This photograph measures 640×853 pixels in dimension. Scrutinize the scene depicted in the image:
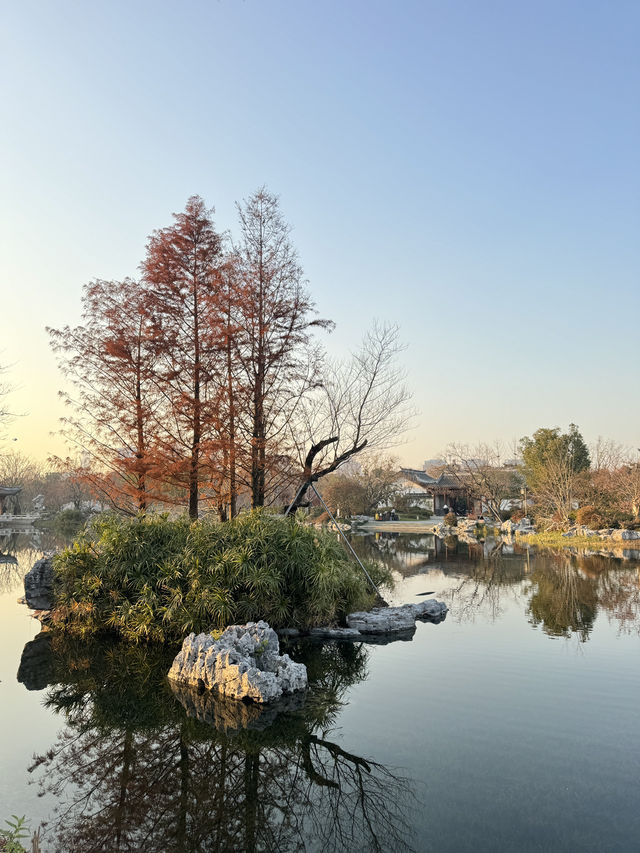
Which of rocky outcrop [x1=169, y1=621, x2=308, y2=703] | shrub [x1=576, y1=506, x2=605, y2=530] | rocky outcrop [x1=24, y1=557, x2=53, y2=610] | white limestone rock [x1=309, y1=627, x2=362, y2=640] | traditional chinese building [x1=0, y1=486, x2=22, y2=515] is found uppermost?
traditional chinese building [x1=0, y1=486, x2=22, y2=515]

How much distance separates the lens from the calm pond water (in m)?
3.44

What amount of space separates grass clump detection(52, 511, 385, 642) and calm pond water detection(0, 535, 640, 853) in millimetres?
551

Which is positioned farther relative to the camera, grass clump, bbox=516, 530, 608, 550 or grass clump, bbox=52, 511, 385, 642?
grass clump, bbox=516, 530, 608, 550

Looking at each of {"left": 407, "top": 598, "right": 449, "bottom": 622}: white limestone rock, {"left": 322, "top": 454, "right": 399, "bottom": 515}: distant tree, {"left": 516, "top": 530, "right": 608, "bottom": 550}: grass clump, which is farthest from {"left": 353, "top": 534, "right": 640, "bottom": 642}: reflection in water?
{"left": 322, "top": 454, "right": 399, "bottom": 515}: distant tree

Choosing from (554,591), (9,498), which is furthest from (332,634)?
(9,498)

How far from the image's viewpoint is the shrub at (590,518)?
23250 millimetres

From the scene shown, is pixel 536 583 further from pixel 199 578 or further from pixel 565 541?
pixel 565 541

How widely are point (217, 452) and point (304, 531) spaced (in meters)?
3.32

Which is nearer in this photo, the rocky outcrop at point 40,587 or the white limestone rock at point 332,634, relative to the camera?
the white limestone rock at point 332,634

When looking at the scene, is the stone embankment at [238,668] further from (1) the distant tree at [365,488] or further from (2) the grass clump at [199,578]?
(1) the distant tree at [365,488]

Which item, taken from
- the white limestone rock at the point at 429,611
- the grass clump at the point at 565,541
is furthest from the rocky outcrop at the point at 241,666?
the grass clump at the point at 565,541

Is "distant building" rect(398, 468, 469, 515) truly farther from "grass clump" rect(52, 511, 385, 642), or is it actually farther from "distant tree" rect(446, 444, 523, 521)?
"grass clump" rect(52, 511, 385, 642)

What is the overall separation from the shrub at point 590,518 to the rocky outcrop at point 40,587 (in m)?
20.5

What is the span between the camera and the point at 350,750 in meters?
4.57
